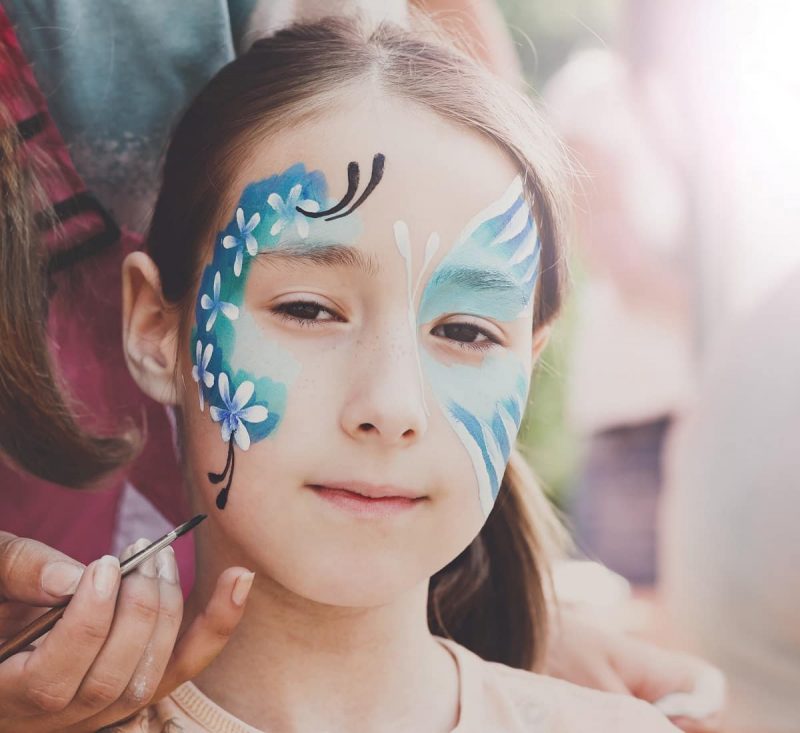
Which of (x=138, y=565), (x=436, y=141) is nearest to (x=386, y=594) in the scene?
(x=138, y=565)

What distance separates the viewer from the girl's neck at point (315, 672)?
3.74 ft

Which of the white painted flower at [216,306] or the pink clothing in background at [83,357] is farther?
the pink clothing in background at [83,357]

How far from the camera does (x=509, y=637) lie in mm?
1403

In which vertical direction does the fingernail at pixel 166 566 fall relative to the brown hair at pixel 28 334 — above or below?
below

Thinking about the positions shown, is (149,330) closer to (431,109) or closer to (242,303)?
(242,303)

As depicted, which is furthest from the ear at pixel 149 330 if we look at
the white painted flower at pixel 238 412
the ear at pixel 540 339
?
the ear at pixel 540 339

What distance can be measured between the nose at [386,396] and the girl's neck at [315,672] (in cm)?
24

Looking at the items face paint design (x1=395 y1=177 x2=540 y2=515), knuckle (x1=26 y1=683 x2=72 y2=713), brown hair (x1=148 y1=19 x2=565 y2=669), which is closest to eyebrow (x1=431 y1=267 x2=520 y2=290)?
face paint design (x1=395 y1=177 x2=540 y2=515)

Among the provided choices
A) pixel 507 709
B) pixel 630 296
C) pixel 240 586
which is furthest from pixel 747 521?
pixel 240 586

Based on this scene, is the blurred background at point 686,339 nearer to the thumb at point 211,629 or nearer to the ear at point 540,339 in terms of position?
the ear at point 540,339

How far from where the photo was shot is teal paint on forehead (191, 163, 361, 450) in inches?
41.5

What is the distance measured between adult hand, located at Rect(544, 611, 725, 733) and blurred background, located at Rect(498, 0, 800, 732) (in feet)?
0.13

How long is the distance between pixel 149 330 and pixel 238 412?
22cm

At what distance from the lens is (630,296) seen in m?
1.51
